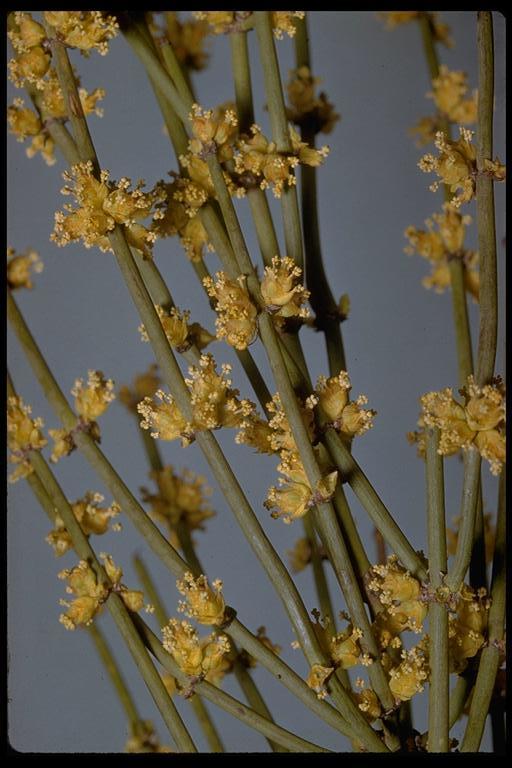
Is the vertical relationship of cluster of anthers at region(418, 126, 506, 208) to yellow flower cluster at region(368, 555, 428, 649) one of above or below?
above

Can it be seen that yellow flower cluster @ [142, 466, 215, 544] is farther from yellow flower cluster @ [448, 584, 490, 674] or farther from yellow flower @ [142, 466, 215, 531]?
yellow flower cluster @ [448, 584, 490, 674]

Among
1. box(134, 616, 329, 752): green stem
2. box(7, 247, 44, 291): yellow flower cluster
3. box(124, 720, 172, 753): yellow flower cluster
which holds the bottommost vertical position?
box(134, 616, 329, 752): green stem

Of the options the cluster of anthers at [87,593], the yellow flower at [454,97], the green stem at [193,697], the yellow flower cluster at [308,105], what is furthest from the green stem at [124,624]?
the yellow flower at [454,97]

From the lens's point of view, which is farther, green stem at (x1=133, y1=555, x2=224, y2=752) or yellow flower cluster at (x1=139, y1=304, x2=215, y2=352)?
green stem at (x1=133, y1=555, x2=224, y2=752)

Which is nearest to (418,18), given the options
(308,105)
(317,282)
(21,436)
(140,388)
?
(308,105)

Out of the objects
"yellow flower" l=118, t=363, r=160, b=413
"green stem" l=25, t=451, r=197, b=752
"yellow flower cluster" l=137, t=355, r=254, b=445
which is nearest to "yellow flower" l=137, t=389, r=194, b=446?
"yellow flower cluster" l=137, t=355, r=254, b=445
